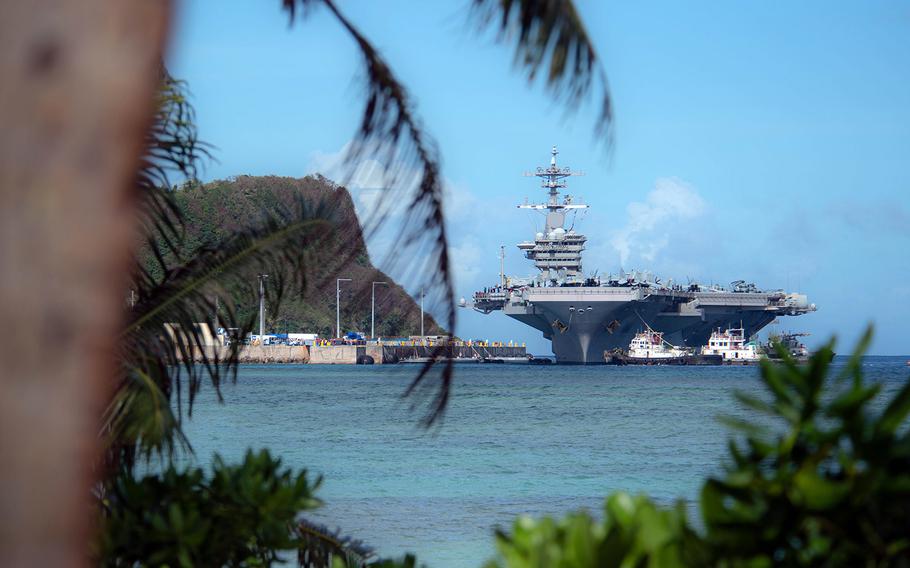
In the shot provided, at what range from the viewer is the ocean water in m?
16.8

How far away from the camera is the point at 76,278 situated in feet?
4.92

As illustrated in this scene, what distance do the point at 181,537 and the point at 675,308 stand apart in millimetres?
77264

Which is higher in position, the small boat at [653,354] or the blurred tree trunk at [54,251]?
the small boat at [653,354]

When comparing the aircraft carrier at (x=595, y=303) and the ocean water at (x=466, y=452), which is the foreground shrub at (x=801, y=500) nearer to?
the ocean water at (x=466, y=452)

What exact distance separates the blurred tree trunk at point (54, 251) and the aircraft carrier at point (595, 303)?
68.8 metres

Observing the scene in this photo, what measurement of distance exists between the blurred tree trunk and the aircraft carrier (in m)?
68.8

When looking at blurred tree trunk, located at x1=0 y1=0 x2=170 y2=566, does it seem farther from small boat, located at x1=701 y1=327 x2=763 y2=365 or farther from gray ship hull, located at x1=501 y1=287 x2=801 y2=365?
small boat, located at x1=701 y1=327 x2=763 y2=365

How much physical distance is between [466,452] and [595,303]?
148 feet

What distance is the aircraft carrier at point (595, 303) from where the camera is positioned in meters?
72.0

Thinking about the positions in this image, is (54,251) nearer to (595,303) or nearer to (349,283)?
(349,283)

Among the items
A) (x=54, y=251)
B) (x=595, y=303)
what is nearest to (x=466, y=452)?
(x=54, y=251)

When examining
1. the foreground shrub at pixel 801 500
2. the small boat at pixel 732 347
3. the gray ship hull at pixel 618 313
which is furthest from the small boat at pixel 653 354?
the foreground shrub at pixel 801 500

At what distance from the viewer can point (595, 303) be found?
71.6 meters

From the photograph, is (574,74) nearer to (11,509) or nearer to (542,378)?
(11,509)
